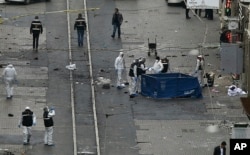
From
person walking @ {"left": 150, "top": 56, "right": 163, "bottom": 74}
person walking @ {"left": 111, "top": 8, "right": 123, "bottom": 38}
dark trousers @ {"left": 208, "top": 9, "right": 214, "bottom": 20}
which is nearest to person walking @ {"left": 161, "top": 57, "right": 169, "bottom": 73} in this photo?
person walking @ {"left": 150, "top": 56, "right": 163, "bottom": 74}

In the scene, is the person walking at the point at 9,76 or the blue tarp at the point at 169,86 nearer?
the person walking at the point at 9,76

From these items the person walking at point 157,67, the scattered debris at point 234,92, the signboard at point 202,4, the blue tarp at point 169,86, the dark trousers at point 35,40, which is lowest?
the scattered debris at point 234,92

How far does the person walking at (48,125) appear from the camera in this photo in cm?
4444

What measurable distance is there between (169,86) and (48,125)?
8.84 metres

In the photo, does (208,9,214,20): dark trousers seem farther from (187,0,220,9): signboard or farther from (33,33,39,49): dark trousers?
(33,33,39,49): dark trousers

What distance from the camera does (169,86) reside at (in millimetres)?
51875

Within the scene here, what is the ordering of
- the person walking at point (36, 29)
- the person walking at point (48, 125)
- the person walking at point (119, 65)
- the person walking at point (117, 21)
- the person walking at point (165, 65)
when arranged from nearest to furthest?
the person walking at point (48, 125) → the person walking at point (119, 65) → the person walking at point (165, 65) → the person walking at point (36, 29) → the person walking at point (117, 21)

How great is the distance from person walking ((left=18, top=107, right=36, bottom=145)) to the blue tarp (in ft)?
28.1

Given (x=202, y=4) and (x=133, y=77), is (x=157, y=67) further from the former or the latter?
(x=202, y=4)

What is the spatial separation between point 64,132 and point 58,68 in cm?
942

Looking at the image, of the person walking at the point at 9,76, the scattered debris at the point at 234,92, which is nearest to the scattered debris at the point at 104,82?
the person walking at the point at 9,76

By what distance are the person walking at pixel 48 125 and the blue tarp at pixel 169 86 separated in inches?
312

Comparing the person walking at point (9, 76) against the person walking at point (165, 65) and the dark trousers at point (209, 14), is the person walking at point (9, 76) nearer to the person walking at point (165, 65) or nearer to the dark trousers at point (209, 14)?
the person walking at point (165, 65)

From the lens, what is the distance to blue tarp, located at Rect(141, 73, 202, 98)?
5175cm
